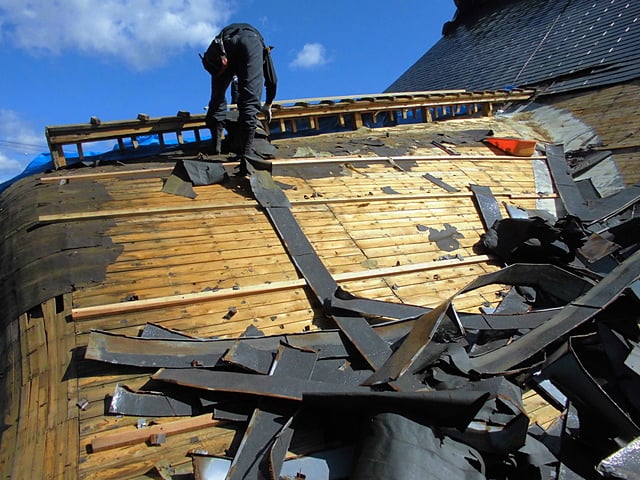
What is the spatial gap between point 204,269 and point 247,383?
1.34 m

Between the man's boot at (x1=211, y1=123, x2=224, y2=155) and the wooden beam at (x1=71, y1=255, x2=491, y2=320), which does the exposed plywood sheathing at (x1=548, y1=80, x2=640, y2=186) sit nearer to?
the wooden beam at (x1=71, y1=255, x2=491, y2=320)

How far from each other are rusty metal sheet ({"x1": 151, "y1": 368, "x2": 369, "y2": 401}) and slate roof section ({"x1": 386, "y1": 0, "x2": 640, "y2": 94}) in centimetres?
885

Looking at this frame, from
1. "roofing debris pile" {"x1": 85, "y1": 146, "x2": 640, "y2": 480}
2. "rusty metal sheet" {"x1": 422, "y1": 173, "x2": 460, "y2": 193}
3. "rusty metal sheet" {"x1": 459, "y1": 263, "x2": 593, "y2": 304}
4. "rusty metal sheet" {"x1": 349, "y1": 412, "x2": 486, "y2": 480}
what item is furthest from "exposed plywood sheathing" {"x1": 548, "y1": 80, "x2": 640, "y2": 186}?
"rusty metal sheet" {"x1": 349, "y1": 412, "x2": 486, "y2": 480}

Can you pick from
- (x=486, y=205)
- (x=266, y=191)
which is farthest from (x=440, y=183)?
(x=266, y=191)

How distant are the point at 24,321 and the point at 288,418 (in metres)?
1.91

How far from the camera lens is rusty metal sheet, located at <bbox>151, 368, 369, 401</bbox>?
257cm

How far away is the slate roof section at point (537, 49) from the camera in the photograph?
9578mm

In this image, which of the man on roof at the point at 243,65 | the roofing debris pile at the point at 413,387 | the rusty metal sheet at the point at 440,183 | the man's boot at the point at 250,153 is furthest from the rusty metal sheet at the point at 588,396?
the man on roof at the point at 243,65

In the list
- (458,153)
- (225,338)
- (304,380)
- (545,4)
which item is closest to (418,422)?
(304,380)

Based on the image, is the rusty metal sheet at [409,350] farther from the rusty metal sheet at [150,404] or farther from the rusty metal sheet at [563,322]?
the rusty metal sheet at [150,404]

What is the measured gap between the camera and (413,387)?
8.77 feet

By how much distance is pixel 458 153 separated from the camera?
682 centimetres

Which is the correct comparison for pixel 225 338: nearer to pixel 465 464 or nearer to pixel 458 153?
pixel 465 464

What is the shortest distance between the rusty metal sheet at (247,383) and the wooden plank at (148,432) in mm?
172
